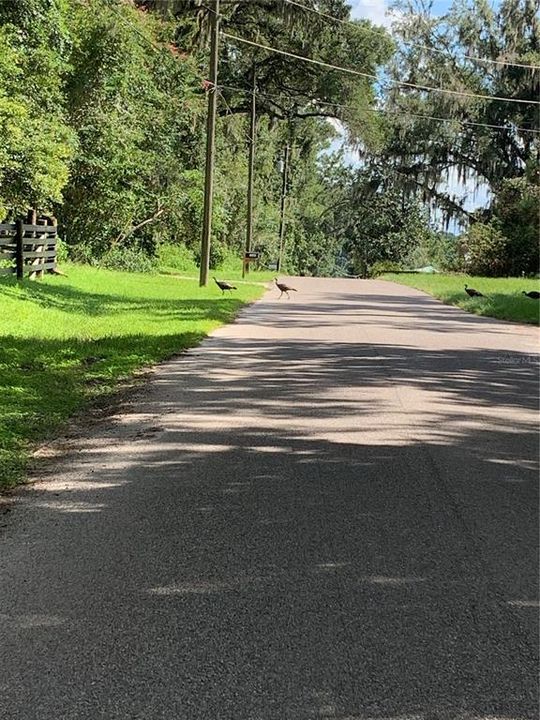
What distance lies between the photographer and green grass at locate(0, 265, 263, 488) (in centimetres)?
638

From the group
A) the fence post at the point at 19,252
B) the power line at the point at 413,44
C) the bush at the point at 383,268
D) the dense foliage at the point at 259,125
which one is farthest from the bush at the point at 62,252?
the bush at the point at 383,268

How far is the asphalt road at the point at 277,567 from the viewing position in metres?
2.64

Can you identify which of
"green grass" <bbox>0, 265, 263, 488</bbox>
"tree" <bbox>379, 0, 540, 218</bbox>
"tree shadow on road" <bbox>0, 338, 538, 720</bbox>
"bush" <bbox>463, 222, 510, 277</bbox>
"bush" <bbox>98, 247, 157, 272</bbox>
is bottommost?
"tree shadow on road" <bbox>0, 338, 538, 720</bbox>

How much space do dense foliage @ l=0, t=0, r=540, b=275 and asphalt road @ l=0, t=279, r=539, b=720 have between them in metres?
10.7

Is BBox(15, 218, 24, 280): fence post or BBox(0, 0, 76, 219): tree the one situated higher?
BBox(0, 0, 76, 219): tree

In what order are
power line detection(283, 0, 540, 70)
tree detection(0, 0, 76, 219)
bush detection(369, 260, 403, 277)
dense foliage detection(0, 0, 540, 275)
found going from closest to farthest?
tree detection(0, 0, 76, 219) → dense foliage detection(0, 0, 540, 275) → power line detection(283, 0, 540, 70) → bush detection(369, 260, 403, 277)

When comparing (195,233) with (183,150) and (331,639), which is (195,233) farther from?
(331,639)

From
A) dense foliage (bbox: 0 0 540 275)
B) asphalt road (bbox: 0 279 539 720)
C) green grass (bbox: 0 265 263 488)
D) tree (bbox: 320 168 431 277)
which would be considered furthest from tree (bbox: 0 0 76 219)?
tree (bbox: 320 168 431 277)

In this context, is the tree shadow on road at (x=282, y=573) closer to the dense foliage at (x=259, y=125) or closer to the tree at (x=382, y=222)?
the dense foliage at (x=259, y=125)

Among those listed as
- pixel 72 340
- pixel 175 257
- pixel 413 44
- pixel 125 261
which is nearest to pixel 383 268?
pixel 413 44

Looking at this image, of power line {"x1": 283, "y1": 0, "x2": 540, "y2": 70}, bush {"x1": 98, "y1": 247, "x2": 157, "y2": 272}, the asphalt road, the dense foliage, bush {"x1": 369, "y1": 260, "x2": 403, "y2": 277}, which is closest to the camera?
the asphalt road

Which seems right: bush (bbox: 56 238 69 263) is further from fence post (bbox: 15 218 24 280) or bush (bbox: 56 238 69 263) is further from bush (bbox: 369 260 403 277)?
bush (bbox: 369 260 403 277)

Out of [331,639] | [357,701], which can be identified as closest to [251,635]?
[331,639]

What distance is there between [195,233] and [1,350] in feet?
90.3
